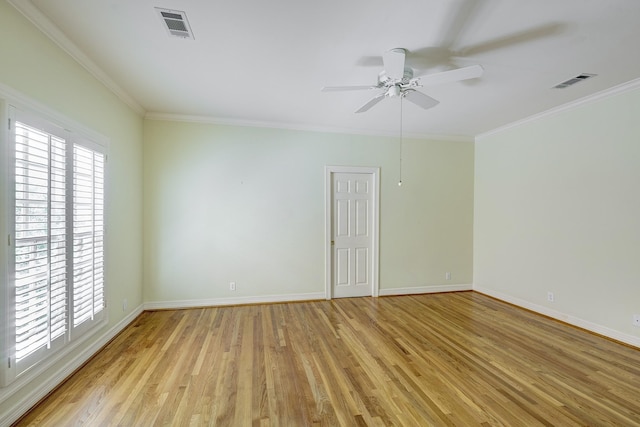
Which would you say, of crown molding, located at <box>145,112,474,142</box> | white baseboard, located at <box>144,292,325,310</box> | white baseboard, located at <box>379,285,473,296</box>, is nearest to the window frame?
white baseboard, located at <box>144,292,325,310</box>

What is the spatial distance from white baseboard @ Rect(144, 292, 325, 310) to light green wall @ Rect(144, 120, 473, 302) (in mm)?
55

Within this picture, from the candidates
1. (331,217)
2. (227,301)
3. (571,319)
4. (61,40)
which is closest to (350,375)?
(227,301)

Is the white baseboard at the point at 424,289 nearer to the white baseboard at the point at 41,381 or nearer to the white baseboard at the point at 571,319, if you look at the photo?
the white baseboard at the point at 571,319

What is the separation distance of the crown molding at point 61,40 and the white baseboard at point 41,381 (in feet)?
8.01

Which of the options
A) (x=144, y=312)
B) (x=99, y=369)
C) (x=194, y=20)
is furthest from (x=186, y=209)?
(x=194, y=20)

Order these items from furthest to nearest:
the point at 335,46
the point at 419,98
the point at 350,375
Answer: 1. the point at 419,98
2. the point at 350,375
3. the point at 335,46

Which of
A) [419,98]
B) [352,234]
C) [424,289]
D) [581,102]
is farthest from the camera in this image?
[424,289]

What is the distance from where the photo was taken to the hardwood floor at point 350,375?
1.82m

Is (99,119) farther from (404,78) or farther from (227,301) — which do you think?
(404,78)

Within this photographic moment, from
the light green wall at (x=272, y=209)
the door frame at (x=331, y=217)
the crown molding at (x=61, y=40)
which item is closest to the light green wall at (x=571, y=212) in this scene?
the light green wall at (x=272, y=209)

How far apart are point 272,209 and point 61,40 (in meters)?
2.70

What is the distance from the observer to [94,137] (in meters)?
2.58

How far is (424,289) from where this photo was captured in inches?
182

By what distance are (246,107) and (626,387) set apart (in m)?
4.61
